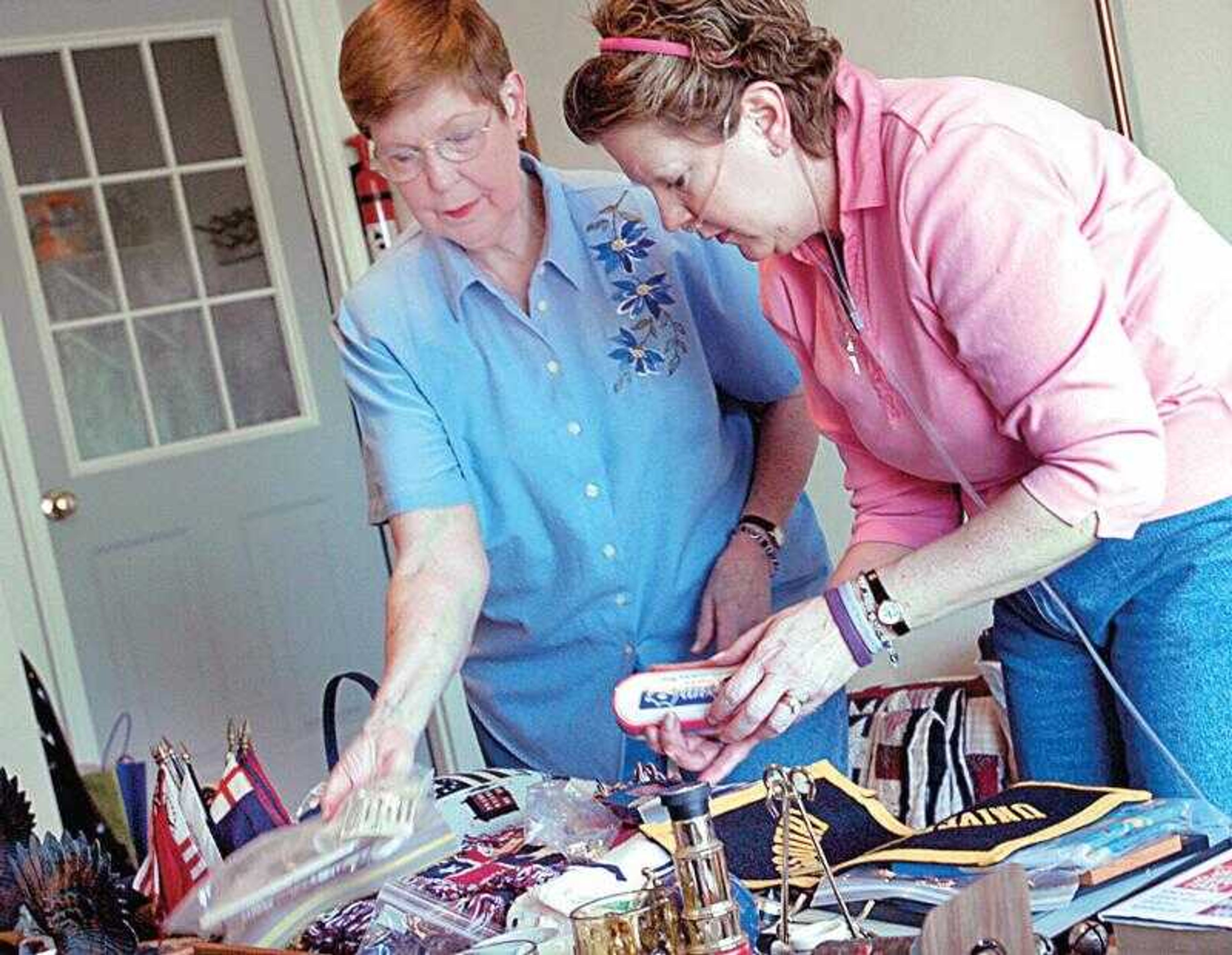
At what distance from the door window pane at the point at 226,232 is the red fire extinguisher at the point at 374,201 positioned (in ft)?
0.89

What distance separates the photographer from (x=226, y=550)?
4328mm

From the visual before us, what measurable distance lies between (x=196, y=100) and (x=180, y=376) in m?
0.66

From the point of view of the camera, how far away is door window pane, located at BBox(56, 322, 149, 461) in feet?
13.8

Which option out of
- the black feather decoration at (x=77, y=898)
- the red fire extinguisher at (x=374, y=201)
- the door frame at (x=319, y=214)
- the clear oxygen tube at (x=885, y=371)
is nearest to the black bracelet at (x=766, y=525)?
the clear oxygen tube at (x=885, y=371)

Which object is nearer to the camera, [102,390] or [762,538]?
[762,538]

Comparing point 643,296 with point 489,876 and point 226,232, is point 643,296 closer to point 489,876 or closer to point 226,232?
point 489,876

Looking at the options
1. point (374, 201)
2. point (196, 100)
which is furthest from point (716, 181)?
point (196, 100)

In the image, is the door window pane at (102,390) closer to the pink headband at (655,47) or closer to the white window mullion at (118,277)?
the white window mullion at (118,277)

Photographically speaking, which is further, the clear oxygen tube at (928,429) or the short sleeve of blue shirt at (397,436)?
the short sleeve of blue shirt at (397,436)

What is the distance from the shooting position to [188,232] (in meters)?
4.35

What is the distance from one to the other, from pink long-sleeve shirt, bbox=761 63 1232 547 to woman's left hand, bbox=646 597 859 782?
195 millimetres

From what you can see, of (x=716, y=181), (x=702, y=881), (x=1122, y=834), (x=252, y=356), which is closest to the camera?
(x=702, y=881)

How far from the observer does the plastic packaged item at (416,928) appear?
4.22ft

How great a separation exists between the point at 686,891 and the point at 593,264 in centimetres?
96
